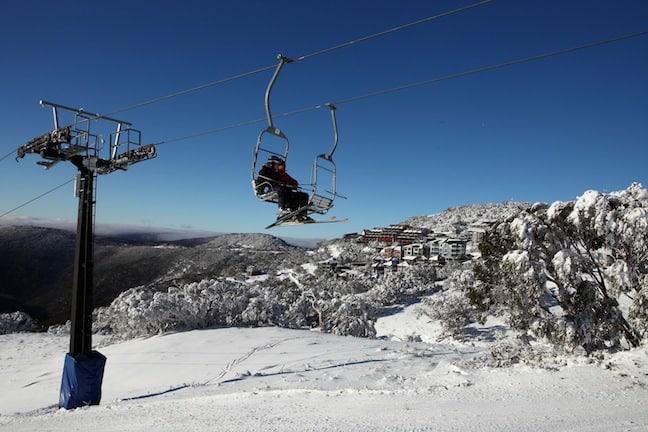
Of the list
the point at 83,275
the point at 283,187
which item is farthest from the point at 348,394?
the point at 83,275

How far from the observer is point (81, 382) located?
10.2 m

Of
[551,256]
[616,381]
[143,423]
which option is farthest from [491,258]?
[143,423]

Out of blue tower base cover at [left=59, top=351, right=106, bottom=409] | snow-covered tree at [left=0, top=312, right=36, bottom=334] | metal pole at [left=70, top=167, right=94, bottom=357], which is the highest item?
metal pole at [left=70, top=167, right=94, bottom=357]

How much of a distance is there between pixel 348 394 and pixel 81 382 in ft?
22.3

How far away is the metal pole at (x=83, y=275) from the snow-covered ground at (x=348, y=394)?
5.72 ft

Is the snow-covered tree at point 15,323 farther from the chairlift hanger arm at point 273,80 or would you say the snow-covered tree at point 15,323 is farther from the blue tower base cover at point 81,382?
the chairlift hanger arm at point 273,80

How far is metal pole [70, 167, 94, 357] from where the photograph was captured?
10727 mm

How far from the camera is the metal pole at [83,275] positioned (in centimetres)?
1073

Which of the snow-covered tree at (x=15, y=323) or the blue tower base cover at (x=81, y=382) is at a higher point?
the blue tower base cover at (x=81, y=382)


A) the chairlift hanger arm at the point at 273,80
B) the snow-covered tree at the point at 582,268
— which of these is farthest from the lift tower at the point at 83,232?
the snow-covered tree at the point at 582,268

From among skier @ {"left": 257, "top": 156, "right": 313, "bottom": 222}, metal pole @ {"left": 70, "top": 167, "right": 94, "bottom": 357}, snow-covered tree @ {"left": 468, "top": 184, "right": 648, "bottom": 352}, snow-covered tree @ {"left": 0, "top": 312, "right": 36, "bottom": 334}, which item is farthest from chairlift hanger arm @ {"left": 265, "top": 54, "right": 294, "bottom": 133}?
snow-covered tree @ {"left": 0, "top": 312, "right": 36, "bottom": 334}

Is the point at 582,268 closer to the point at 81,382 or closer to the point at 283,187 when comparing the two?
the point at 283,187

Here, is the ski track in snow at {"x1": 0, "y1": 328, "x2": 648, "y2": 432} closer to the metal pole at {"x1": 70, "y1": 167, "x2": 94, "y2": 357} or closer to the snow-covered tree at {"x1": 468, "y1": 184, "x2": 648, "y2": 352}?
the snow-covered tree at {"x1": 468, "y1": 184, "x2": 648, "y2": 352}

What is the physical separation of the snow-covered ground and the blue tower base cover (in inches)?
20.2
